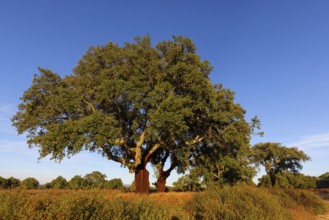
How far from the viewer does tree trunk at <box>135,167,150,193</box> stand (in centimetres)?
2545

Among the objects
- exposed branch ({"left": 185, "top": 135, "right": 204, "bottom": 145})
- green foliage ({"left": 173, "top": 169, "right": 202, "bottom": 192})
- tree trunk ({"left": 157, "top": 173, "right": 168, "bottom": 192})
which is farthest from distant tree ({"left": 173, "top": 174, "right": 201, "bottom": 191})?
exposed branch ({"left": 185, "top": 135, "right": 204, "bottom": 145})

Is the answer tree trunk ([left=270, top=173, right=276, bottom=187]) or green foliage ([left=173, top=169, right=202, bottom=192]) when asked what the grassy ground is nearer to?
green foliage ([left=173, top=169, right=202, bottom=192])

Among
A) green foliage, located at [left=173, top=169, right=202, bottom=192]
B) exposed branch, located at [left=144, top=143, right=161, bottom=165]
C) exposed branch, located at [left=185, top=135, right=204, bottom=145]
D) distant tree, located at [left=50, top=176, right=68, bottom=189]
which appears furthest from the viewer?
distant tree, located at [left=50, top=176, right=68, bottom=189]

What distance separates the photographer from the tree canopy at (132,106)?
68.9ft

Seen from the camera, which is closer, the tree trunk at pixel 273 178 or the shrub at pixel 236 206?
the shrub at pixel 236 206

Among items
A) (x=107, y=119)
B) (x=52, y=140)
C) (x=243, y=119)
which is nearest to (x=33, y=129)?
(x=52, y=140)

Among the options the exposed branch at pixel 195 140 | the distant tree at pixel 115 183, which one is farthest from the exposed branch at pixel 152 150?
the distant tree at pixel 115 183

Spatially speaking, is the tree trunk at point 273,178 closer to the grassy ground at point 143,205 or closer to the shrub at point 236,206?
the grassy ground at point 143,205

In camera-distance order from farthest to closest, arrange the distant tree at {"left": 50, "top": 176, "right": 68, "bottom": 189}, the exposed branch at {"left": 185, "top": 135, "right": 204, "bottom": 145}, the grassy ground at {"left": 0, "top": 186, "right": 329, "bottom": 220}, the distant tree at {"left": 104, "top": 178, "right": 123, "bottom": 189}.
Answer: the distant tree at {"left": 104, "top": 178, "right": 123, "bottom": 189}
the distant tree at {"left": 50, "top": 176, "right": 68, "bottom": 189}
the exposed branch at {"left": 185, "top": 135, "right": 204, "bottom": 145}
the grassy ground at {"left": 0, "top": 186, "right": 329, "bottom": 220}

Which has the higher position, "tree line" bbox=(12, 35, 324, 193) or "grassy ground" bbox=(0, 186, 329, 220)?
"tree line" bbox=(12, 35, 324, 193)

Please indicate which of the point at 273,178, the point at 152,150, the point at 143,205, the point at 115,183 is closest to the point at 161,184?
the point at 152,150

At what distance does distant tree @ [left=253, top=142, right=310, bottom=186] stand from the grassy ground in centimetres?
3948

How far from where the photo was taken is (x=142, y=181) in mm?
25594

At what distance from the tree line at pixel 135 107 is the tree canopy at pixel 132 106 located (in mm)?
80
